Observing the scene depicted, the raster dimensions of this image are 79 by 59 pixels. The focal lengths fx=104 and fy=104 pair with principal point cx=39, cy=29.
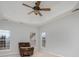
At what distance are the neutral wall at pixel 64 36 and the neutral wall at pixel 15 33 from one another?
1.68 meters

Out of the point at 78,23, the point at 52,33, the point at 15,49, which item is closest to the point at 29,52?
the point at 15,49

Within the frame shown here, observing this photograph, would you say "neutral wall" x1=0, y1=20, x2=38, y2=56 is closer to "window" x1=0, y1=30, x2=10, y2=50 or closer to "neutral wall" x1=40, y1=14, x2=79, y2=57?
"window" x1=0, y1=30, x2=10, y2=50

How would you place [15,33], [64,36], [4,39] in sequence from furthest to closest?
[15,33], [4,39], [64,36]

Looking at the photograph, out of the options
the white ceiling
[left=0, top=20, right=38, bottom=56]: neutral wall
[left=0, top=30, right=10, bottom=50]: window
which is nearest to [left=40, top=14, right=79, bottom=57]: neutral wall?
the white ceiling

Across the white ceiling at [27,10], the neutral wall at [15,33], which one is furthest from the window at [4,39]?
the white ceiling at [27,10]

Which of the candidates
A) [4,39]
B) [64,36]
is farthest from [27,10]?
[4,39]

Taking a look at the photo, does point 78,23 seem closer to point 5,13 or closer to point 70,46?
point 70,46

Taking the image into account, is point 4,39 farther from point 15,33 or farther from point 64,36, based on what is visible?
point 64,36

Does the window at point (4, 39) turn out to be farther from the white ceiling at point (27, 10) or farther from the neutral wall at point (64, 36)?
the neutral wall at point (64, 36)

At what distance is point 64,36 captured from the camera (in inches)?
236

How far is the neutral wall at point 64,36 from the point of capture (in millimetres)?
5266

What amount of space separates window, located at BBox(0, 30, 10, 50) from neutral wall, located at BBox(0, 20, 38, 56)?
25 cm

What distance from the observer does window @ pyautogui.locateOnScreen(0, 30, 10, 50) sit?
7.11 metres

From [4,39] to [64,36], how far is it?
13.4ft
